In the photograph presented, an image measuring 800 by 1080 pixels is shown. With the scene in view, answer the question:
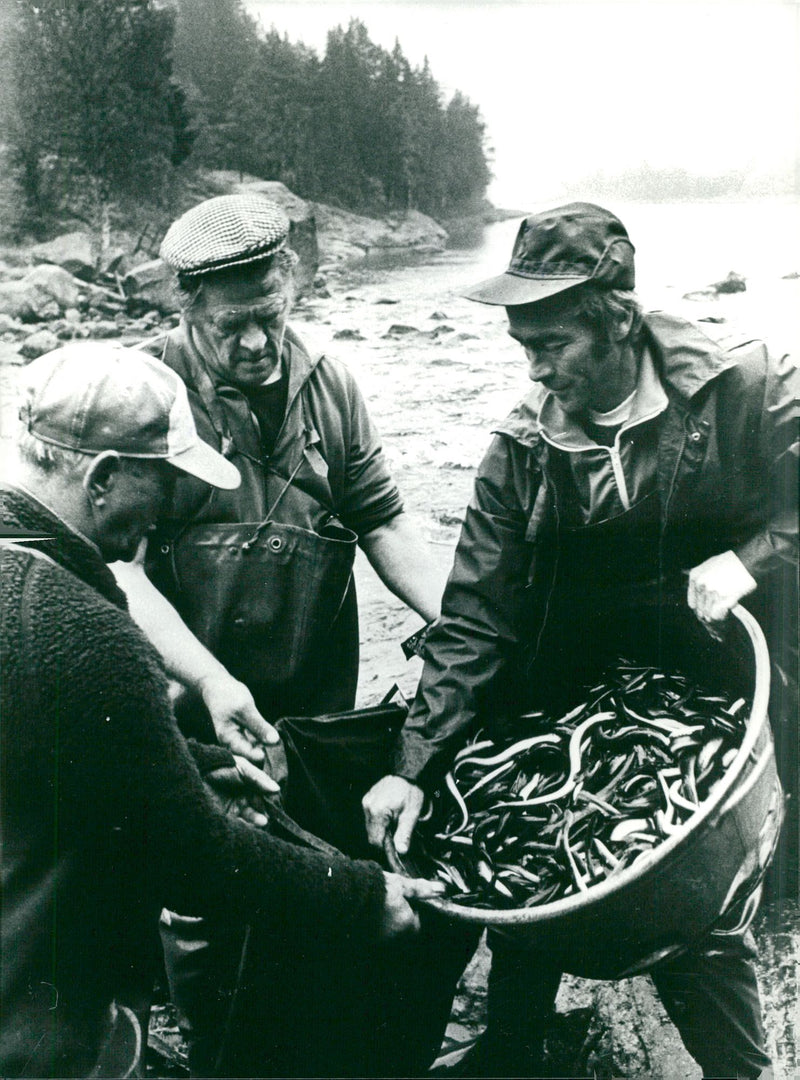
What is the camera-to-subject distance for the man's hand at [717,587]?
2.03m

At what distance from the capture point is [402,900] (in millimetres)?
2008

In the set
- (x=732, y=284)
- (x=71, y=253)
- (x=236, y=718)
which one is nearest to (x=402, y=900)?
(x=236, y=718)

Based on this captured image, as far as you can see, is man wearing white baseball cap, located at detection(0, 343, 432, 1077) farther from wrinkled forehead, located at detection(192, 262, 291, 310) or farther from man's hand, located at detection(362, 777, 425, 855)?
wrinkled forehead, located at detection(192, 262, 291, 310)

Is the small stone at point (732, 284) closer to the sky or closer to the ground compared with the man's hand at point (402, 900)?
closer to the sky

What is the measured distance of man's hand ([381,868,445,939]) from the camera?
2.00 metres

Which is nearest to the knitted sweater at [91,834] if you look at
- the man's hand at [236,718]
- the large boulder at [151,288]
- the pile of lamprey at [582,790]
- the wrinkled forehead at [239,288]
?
the man's hand at [236,718]

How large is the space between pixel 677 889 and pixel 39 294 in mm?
2055

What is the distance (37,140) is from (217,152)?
46cm

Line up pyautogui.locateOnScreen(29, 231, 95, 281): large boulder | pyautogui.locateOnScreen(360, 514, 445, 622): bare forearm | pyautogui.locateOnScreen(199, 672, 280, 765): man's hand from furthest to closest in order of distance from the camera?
pyautogui.locateOnScreen(360, 514, 445, 622): bare forearm, pyautogui.locateOnScreen(29, 231, 95, 281): large boulder, pyautogui.locateOnScreen(199, 672, 280, 765): man's hand

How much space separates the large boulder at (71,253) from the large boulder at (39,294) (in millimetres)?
31

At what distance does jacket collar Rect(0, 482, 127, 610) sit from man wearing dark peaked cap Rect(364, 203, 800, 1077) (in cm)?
91

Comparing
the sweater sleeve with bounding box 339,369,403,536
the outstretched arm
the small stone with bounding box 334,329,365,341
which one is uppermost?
the small stone with bounding box 334,329,365,341

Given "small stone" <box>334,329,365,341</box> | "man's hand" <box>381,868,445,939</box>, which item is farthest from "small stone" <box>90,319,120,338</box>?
"man's hand" <box>381,868,445,939</box>

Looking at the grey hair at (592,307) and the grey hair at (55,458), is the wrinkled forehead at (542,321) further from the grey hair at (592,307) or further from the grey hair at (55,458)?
the grey hair at (55,458)
